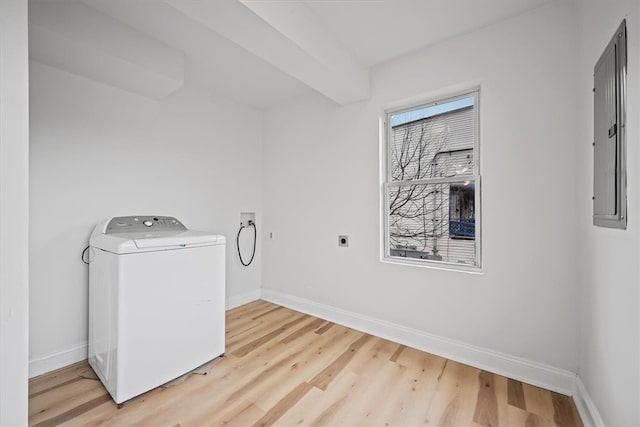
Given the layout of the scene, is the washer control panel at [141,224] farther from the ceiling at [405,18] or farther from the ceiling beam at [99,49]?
Result: the ceiling at [405,18]

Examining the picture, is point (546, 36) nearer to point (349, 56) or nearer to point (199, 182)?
point (349, 56)

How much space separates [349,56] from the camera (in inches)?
88.2

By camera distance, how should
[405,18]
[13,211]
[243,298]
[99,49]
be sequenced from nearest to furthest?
1. [13,211]
2. [99,49]
3. [405,18]
4. [243,298]

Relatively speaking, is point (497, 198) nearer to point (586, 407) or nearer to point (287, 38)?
point (586, 407)

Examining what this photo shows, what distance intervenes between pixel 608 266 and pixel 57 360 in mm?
3432

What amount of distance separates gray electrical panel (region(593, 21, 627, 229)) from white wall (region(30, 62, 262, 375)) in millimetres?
3050

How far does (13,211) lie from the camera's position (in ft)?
3.04

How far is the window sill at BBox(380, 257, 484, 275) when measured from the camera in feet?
6.60

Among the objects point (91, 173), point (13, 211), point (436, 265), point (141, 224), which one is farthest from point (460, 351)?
point (91, 173)

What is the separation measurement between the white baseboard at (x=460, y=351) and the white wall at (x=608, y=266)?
16cm

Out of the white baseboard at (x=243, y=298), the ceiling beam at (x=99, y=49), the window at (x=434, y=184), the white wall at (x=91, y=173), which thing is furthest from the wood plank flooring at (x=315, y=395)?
the ceiling beam at (x=99, y=49)

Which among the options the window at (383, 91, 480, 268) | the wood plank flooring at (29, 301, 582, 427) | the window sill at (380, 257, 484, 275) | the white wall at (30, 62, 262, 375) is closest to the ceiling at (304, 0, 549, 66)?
the window at (383, 91, 480, 268)

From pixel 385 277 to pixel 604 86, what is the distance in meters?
1.84

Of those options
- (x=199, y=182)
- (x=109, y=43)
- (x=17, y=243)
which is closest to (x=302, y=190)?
(x=199, y=182)
